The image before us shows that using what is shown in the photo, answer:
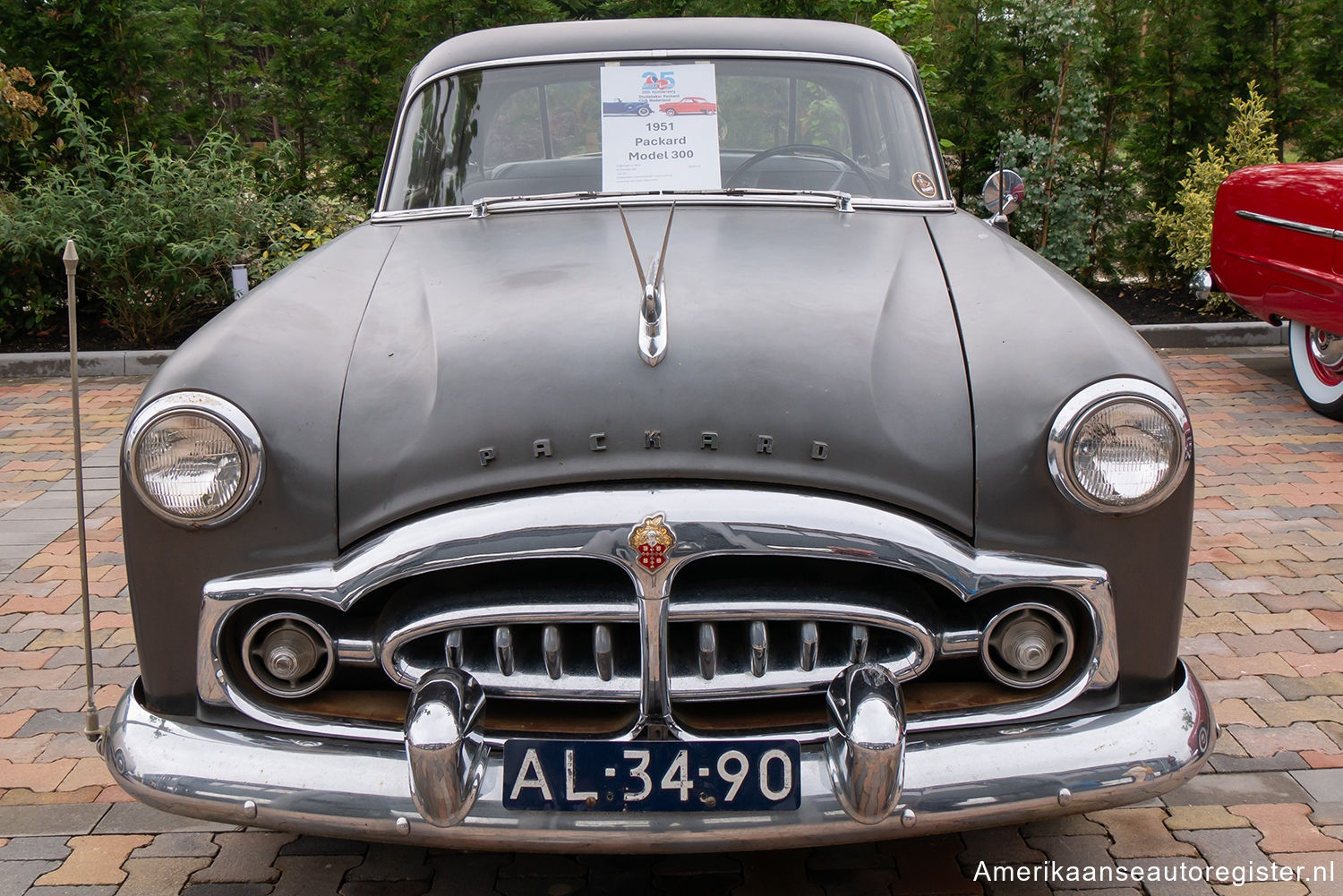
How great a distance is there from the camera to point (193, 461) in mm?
1998

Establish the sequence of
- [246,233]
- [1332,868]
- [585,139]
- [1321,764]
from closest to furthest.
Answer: [1332,868]
[1321,764]
[585,139]
[246,233]

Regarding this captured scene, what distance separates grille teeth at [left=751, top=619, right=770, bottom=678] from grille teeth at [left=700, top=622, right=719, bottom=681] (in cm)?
6

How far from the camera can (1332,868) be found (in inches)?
94.2

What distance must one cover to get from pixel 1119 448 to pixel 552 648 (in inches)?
40.1

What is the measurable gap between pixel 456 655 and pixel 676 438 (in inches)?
20.5

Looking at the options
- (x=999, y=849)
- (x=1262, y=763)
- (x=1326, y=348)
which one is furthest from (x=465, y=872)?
(x=1326, y=348)

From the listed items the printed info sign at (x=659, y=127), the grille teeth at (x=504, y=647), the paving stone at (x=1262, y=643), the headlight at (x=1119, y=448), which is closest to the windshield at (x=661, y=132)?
the printed info sign at (x=659, y=127)

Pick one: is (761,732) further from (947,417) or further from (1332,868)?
(1332,868)

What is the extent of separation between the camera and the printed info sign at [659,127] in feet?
10.1

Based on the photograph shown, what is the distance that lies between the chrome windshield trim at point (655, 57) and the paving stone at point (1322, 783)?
168 centimetres

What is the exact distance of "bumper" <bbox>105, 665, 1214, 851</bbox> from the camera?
1.84m

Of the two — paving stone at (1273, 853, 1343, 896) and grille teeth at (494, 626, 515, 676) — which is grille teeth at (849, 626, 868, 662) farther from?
paving stone at (1273, 853, 1343, 896)

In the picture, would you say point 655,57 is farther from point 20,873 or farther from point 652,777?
point 20,873

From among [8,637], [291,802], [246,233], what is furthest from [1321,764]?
[246,233]
